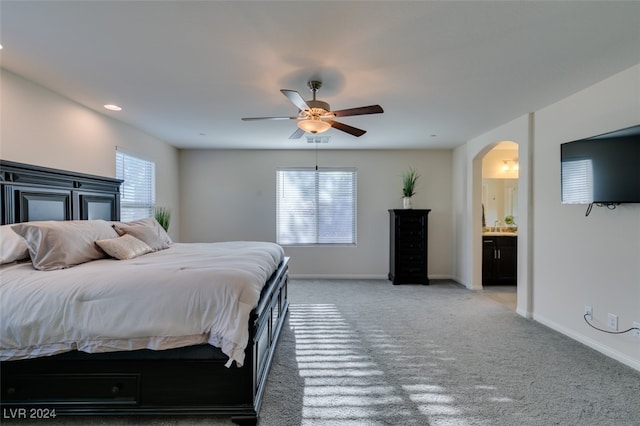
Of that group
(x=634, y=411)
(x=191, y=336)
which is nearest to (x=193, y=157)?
(x=191, y=336)

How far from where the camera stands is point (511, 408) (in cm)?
201

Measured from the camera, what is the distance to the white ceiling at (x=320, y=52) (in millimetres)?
1828

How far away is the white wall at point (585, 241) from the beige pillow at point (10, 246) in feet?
15.6

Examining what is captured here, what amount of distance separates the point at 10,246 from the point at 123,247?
2.27ft

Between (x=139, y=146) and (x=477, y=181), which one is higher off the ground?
(x=139, y=146)

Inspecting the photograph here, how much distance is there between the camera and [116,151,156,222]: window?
4.26m

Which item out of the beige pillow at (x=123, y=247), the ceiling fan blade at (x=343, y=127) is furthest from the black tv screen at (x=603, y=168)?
the beige pillow at (x=123, y=247)

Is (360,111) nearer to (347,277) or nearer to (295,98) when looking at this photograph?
(295,98)

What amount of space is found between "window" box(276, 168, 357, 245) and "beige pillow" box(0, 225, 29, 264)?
4.03 m

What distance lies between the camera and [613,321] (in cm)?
271

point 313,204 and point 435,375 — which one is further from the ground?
point 313,204

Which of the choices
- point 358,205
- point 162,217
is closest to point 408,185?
point 358,205

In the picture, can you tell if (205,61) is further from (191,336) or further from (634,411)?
(634,411)

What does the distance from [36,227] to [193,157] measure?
12.7 ft
